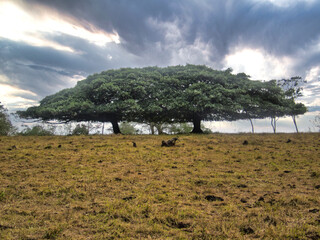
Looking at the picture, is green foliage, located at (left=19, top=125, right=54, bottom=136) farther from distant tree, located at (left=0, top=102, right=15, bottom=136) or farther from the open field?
the open field

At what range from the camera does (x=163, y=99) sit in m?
16.6

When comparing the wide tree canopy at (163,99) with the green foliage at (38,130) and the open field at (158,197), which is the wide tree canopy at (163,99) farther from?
the open field at (158,197)

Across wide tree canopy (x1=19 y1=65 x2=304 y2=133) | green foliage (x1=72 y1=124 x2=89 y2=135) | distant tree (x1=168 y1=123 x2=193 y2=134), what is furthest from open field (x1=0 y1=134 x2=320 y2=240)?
distant tree (x1=168 y1=123 x2=193 y2=134)

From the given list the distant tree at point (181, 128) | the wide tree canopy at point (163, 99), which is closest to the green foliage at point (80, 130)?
the wide tree canopy at point (163, 99)

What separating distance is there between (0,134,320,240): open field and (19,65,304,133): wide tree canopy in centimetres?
881

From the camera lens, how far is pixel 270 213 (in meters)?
3.43

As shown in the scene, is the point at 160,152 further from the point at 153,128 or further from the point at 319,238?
the point at 153,128

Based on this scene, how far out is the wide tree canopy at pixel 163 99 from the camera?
16062 mm

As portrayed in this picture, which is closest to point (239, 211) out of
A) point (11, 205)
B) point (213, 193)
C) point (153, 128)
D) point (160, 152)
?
point (213, 193)

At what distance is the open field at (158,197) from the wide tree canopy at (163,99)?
28.9ft

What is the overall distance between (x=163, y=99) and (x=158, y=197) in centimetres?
1289

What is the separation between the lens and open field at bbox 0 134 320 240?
2.93m

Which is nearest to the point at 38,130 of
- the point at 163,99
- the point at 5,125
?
the point at 5,125

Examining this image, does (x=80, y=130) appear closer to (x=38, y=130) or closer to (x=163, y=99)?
(x=38, y=130)
